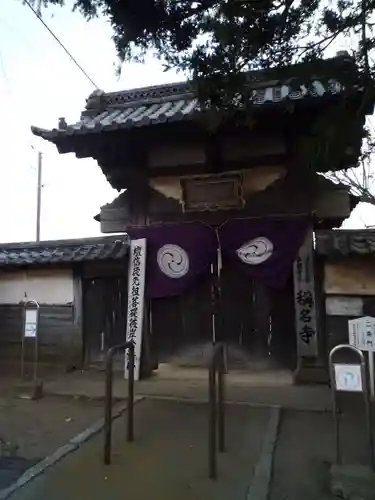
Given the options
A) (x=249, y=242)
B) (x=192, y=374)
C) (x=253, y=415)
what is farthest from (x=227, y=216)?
(x=253, y=415)

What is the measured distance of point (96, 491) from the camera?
3.55m

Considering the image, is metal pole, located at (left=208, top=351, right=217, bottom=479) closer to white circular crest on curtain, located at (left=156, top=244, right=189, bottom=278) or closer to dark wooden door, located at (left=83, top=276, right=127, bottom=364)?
white circular crest on curtain, located at (left=156, top=244, right=189, bottom=278)

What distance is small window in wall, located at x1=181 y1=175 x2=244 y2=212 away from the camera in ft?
25.3

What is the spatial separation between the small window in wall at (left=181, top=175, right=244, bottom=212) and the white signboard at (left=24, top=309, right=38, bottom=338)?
310 cm

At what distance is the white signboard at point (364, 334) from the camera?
5637mm

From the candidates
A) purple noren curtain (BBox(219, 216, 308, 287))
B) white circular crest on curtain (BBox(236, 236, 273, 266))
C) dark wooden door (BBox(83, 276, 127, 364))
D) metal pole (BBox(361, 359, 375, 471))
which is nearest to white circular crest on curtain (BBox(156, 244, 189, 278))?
purple noren curtain (BBox(219, 216, 308, 287))

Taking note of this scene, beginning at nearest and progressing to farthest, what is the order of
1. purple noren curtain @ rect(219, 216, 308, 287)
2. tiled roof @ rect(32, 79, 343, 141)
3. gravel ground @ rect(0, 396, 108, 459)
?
gravel ground @ rect(0, 396, 108, 459) → tiled roof @ rect(32, 79, 343, 141) → purple noren curtain @ rect(219, 216, 308, 287)

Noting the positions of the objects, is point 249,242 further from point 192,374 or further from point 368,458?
point 368,458

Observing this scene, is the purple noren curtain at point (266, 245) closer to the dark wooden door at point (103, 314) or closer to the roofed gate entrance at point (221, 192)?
the roofed gate entrance at point (221, 192)

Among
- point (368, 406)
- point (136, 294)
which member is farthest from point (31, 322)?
point (368, 406)

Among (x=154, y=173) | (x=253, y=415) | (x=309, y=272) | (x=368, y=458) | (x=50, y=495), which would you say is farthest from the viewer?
(x=154, y=173)

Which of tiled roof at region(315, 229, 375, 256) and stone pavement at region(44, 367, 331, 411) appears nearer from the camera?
stone pavement at region(44, 367, 331, 411)

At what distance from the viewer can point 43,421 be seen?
5.69 meters

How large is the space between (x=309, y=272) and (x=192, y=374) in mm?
2695
